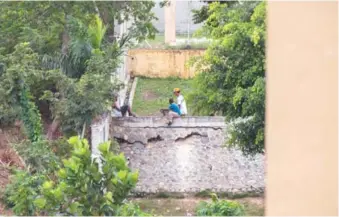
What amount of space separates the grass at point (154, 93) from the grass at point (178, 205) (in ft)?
5.22

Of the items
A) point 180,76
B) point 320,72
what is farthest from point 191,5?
point 320,72

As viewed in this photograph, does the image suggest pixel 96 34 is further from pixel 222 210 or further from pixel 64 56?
pixel 222 210

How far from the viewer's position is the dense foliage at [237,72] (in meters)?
2.68

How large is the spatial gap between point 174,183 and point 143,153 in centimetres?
54

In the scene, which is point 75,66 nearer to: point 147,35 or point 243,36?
point 147,35

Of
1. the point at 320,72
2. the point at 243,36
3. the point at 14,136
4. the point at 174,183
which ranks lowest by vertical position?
the point at 174,183

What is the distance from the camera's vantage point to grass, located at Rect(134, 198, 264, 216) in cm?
328

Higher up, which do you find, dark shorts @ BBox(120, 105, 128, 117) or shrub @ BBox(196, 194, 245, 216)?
dark shorts @ BBox(120, 105, 128, 117)

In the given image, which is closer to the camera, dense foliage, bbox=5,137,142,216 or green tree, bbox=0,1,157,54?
dense foliage, bbox=5,137,142,216

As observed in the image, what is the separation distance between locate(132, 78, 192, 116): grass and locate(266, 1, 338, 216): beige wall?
4274 millimetres

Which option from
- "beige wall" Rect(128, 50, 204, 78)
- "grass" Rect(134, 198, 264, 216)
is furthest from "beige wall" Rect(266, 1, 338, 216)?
"beige wall" Rect(128, 50, 204, 78)

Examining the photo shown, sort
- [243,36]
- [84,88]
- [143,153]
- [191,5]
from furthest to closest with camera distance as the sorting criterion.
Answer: [191,5] → [143,153] → [84,88] → [243,36]

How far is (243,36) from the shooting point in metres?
2.73

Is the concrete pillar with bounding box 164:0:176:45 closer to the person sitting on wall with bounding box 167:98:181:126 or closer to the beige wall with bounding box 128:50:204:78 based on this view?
the beige wall with bounding box 128:50:204:78
